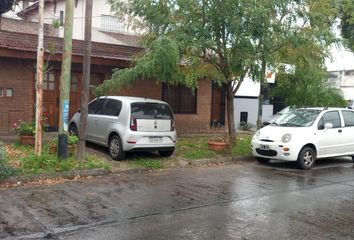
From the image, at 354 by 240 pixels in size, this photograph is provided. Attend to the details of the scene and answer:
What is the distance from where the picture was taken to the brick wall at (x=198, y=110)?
57.9ft

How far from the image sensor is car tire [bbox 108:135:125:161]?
1132 centimetres

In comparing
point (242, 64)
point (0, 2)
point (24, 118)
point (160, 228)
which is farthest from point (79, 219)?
point (0, 2)

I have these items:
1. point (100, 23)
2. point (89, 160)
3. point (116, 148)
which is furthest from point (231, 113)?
point (100, 23)

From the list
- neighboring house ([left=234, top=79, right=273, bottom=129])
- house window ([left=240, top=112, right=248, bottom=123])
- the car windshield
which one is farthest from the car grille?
house window ([left=240, top=112, right=248, bottom=123])

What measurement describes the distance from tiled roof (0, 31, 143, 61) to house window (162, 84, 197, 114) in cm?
230

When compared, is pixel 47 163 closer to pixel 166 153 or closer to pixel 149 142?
pixel 149 142

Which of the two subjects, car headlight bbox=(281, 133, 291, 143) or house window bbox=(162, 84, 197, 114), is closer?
car headlight bbox=(281, 133, 291, 143)

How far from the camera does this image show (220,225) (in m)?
6.59

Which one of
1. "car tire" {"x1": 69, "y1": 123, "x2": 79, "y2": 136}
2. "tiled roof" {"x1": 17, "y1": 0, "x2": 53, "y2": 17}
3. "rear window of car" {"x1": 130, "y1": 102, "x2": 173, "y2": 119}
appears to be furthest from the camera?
"tiled roof" {"x1": 17, "y1": 0, "x2": 53, "y2": 17}

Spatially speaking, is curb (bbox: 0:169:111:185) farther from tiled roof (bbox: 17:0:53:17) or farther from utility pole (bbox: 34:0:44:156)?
tiled roof (bbox: 17:0:53:17)

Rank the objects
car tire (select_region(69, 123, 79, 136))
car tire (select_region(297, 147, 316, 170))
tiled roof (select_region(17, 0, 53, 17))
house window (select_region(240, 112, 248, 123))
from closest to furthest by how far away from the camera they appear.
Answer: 1. car tire (select_region(297, 147, 316, 170))
2. car tire (select_region(69, 123, 79, 136))
3. house window (select_region(240, 112, 248, 123))
4. tiled roof (select_region(17, 0, 53, 17))

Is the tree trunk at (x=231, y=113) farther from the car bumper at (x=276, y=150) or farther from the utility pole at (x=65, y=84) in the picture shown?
the utility pole at (x=65, y=84)

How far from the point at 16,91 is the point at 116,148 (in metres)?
5.04

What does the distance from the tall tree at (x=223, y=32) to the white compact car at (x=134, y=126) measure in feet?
2.49
